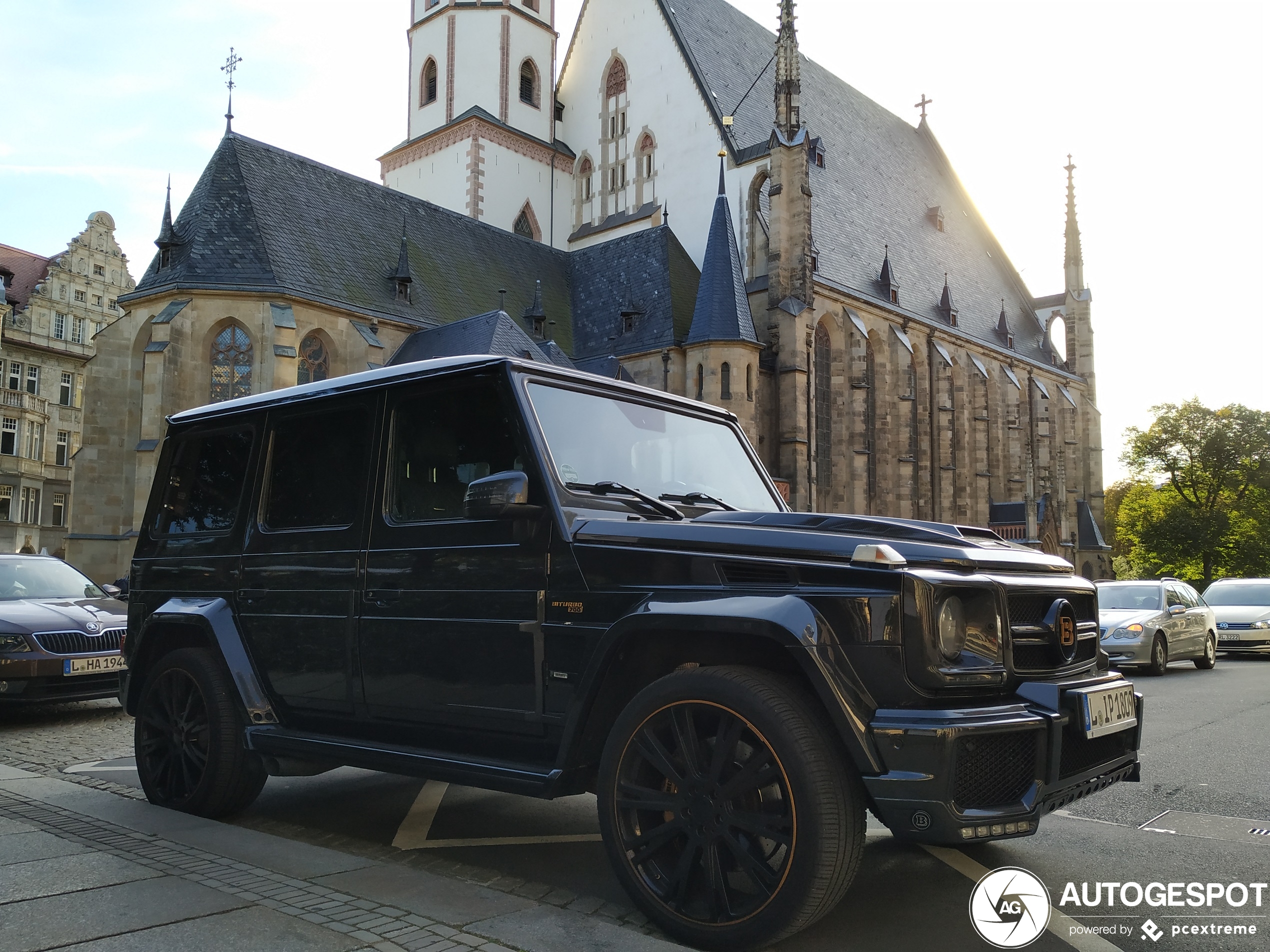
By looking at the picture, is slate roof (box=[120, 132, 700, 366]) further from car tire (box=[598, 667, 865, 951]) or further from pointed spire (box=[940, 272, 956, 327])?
car tire (box=[598, 667, 865, 951])

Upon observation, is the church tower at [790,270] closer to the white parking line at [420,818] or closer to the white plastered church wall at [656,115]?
the white plastered church wall at [656,115]

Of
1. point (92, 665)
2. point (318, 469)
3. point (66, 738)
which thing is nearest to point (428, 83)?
point (92, 665)

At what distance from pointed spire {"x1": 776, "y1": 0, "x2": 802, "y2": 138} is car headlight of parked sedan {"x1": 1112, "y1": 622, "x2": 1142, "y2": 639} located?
23253 millimetres

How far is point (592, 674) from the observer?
362 cm

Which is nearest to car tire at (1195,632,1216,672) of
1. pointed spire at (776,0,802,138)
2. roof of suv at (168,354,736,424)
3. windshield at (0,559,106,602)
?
roof of suv at (168,354,736,424)

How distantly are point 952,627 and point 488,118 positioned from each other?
3742cm

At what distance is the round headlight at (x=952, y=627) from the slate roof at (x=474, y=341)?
20.7 metres

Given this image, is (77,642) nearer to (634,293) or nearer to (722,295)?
(722,295)

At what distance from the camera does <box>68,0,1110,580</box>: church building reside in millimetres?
26016

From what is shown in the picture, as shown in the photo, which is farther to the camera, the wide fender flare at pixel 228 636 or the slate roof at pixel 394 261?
the slate roof at pixel 394 261

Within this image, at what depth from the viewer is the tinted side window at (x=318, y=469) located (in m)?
4.77

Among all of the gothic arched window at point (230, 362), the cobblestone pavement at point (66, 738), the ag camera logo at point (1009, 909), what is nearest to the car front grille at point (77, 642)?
the cobblestone pavement at point (66, 738)

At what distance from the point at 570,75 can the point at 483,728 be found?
4117 centimetres

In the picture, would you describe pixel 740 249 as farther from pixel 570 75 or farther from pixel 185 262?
pixel 185 262
